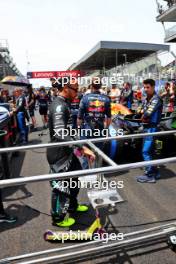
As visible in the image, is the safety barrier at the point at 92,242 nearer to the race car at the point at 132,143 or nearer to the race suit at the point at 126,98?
the race car at the point at 132,143

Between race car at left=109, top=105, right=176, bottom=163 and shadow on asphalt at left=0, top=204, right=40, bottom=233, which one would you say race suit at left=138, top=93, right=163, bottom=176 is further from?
shadow on asphalt at left=0, top=204, right=40, bottom=233

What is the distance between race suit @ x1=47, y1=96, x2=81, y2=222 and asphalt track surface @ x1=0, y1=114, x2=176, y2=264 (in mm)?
385

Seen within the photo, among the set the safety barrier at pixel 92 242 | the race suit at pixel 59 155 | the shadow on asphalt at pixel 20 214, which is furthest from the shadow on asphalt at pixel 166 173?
the shadow on asphalt at pixel 20 214

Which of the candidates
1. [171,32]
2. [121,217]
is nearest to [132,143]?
[121,217]

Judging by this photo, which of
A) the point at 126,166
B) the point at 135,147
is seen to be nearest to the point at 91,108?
the point at 135,147

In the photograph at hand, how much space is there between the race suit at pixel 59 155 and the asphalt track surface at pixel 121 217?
1.26 feet

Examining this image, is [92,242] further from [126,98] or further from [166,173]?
[126,98]

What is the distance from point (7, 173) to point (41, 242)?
1934 mm

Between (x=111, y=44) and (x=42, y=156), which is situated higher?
(x=111, y=44)

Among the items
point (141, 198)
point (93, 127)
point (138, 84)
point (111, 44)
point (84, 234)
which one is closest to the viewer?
point (84, 234)

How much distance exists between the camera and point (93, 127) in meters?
5.11

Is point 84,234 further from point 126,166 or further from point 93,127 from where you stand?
point 93,127

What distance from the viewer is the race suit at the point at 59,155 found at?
3.17 metres

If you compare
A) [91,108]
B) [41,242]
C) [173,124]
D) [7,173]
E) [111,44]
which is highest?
[111,44]
